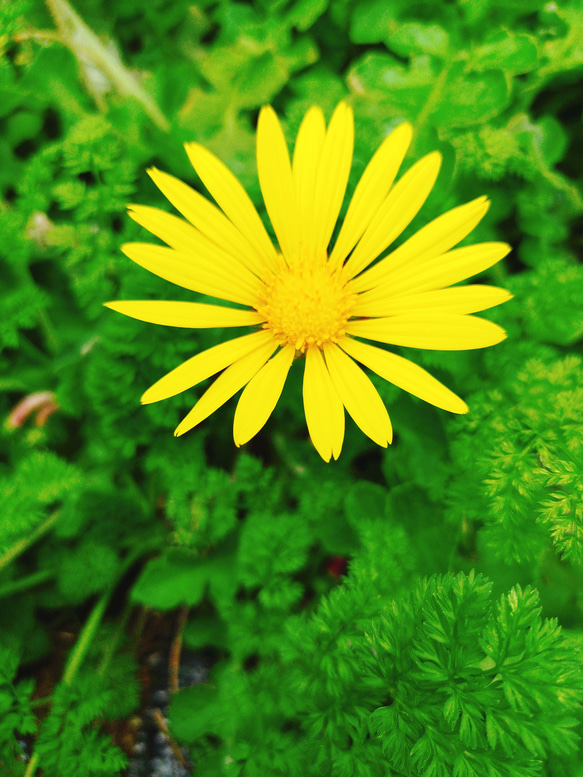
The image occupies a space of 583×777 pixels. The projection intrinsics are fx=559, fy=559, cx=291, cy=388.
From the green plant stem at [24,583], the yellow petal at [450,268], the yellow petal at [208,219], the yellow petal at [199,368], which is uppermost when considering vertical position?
the yellow petal at [208,219]

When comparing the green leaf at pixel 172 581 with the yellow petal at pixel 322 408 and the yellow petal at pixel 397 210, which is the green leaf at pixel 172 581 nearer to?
the yellow petal at pixel 322 408

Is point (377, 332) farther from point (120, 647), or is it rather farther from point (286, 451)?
point (120, 647)

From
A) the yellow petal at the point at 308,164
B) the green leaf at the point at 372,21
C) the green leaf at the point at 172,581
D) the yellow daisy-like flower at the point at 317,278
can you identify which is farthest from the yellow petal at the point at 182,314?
the green leaf at the point at 372,21

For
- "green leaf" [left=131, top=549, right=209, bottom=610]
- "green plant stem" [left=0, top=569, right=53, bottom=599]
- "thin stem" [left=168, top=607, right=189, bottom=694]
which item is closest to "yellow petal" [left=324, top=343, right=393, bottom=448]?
"green leaf" [left=131, top=549, right=209, bottom=610]

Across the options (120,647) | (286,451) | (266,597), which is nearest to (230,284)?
(286,451)

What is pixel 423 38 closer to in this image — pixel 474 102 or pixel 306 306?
pixel 474 102

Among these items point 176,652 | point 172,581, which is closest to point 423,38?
point 172,581

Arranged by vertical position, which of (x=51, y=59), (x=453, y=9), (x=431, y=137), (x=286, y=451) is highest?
(x=453, y=9)
